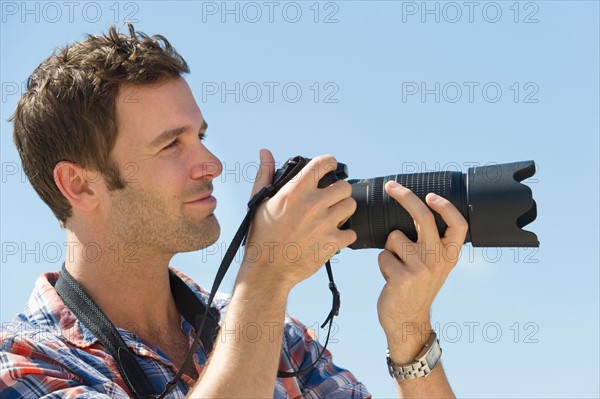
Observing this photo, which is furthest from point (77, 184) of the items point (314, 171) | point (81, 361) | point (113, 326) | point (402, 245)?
point (402, 245)

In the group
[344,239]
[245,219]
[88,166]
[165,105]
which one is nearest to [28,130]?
[88,166]

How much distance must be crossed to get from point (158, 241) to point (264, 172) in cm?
78

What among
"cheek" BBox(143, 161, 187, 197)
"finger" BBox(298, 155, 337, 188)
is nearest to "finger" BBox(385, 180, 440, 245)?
"finger" BBox(298, 155, 337, 188)

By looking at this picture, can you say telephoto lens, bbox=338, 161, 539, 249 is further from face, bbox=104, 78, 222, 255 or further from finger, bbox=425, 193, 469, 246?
face, bbox=104, 78, 222, 255

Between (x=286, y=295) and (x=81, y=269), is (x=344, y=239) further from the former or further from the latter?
(x=81, y=269)

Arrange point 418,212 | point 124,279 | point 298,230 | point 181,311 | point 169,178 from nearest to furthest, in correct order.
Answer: point 298,230, point 418,212, point 169,178, point 124,279, point 181,311

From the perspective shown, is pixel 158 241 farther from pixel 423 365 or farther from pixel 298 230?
pixel 423 365

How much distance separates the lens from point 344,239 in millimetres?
2867

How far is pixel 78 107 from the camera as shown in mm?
3781

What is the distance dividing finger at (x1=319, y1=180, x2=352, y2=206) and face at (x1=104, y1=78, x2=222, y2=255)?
776 mm

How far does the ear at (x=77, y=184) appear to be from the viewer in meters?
3.73

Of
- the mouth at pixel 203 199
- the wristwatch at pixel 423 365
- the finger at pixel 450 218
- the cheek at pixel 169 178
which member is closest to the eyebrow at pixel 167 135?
the cheek at pixel 169 178

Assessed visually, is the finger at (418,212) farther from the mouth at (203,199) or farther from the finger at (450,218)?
the mouth at (203,199)

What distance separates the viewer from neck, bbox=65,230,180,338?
3.58 metres
